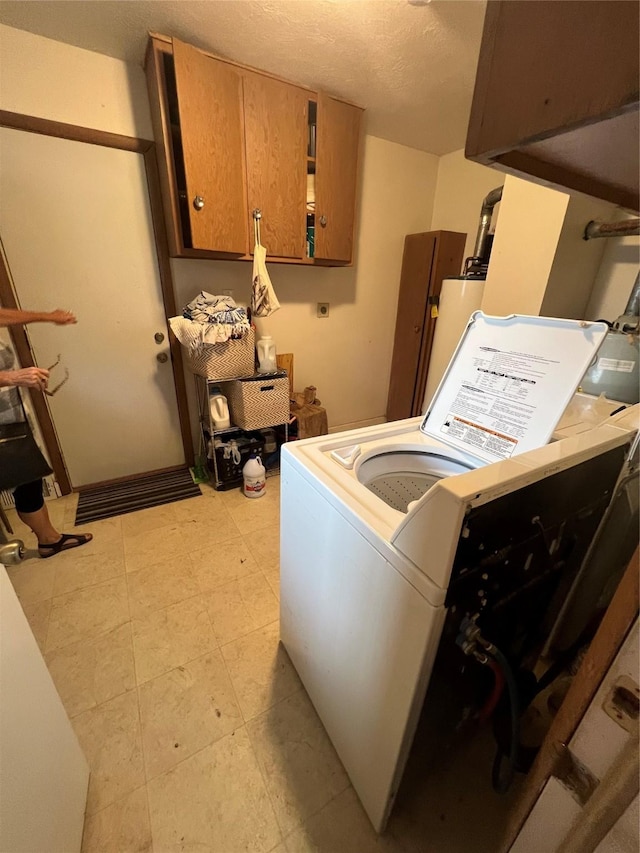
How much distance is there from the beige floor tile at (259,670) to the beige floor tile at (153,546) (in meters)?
0.66

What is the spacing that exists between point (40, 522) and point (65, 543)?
0.18 metres

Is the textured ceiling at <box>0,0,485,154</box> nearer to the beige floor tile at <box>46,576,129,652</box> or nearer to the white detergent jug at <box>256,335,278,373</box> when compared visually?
the white detergent jug at <box>256,335,278,373</box>

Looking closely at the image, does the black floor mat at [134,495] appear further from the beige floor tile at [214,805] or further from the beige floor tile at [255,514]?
the beige floor tile at [214,805]

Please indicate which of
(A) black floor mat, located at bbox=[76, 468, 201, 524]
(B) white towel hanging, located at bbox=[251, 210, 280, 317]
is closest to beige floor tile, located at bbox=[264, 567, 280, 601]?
(A) black floor mat, located at bbox=[76, 468, 201, 524]

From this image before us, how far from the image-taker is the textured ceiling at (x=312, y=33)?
1336mm

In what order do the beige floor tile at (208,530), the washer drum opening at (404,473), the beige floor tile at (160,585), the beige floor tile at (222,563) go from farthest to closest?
the beige floor tile at (208,530), the beige floor tile at (222,563), the beige floor tile at (160,585), the washer drum opening at (404,473)

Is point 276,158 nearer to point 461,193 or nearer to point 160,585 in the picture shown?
point 461,193

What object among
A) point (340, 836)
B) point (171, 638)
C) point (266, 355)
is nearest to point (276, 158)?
point (266, 355)

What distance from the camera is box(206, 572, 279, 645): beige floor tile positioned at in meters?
1.41

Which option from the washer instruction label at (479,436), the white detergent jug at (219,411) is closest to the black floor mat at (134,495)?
the white detergent jug at (219,411)

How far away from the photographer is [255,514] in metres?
2.12

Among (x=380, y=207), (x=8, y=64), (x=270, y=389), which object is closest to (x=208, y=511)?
(x=270, y=389)

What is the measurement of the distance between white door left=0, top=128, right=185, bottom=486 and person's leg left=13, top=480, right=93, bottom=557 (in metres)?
0.57

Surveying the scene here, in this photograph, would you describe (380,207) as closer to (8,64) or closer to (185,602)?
(8,64)
